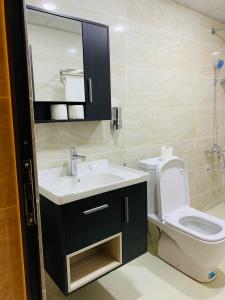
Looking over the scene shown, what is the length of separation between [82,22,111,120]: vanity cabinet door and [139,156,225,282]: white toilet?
608 millimetres

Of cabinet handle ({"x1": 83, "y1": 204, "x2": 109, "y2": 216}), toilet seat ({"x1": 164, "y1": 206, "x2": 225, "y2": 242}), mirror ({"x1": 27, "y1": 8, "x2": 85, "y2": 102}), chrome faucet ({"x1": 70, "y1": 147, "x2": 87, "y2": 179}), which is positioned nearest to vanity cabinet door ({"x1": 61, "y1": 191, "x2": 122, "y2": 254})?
cabinet handle ({"x1": 83, "y1": 204, "x2": 109, "y2": 216})

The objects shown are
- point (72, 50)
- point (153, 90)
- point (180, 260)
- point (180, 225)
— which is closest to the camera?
point (72, 50)

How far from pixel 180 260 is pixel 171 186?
23.9 inches

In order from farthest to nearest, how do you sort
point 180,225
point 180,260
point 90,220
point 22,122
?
point 180,260, point 180,225, point 90,220, point 22,122

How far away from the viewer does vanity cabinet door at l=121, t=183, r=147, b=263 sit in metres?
1.46

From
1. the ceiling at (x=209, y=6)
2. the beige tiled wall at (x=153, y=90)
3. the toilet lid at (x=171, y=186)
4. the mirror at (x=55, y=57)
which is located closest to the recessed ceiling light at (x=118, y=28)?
the beige tiled wall at (x=153, y=90)

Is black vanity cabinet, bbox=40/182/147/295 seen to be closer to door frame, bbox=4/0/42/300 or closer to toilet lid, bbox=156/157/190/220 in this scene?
toilet lid, bbox=156/157/190/220

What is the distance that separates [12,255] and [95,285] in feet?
4.37

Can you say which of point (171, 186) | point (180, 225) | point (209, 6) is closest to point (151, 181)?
point (171, 186)

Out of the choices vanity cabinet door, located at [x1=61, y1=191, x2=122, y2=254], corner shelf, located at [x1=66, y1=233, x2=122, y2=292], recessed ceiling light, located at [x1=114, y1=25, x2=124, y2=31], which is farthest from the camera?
recessed ceiling light, located at [x1=114, y1=25, x2=124, y2=31]

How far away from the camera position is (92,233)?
1313 millimetres

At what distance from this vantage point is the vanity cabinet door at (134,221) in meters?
1.46

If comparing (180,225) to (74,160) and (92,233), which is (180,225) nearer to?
(92,233)

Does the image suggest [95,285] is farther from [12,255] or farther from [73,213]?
[12,255]
